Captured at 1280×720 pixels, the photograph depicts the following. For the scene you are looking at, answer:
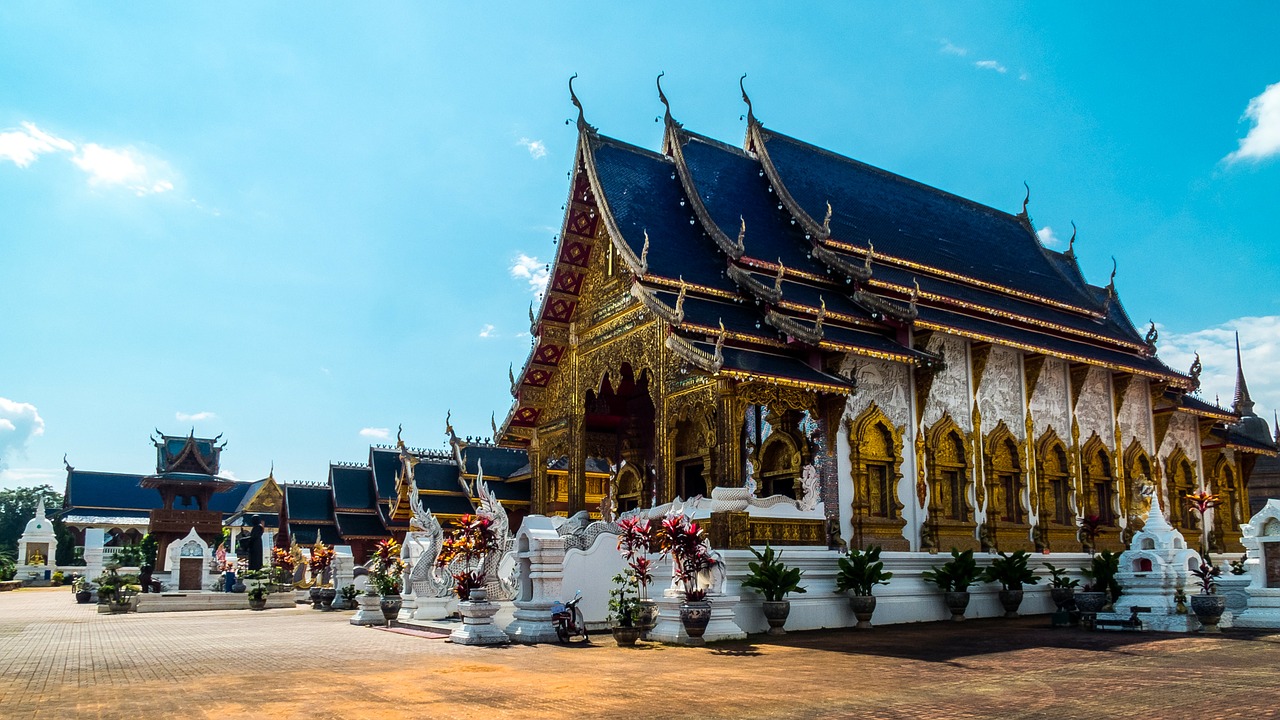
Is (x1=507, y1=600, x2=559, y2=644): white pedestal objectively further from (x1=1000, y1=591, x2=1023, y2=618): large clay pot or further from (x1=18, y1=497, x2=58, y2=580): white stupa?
(x1=18, y1=497, x2=58, y2=580): white stupa

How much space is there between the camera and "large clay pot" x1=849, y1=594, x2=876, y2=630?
12.8 metres

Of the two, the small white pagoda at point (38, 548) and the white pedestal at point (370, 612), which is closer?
the white pedestal at point (370, 612)

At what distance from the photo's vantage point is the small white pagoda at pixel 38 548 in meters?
43.7

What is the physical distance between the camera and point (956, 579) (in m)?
14.1

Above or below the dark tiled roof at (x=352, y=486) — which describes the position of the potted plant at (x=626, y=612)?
below

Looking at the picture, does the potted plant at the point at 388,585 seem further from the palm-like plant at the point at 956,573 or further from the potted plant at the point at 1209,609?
the potted plant at the point at 1209,609

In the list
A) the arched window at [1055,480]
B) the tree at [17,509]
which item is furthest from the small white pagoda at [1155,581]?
the tree at [17,509]

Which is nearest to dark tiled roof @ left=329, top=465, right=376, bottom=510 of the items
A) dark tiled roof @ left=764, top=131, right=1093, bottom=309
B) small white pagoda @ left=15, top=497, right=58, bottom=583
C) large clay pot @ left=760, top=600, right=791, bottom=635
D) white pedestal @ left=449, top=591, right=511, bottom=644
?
small white pagoda @ left=15, top=497, right=58, bottom=583

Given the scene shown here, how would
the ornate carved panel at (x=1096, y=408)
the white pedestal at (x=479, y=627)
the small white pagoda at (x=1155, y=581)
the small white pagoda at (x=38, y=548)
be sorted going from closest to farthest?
the white pedestal at (x=479, y=627) < the small white pagoda at (x=1155, y=581) < the ornate carved panel at (x=1096, y=408) < the small white pagoda at (x=38, y=548)

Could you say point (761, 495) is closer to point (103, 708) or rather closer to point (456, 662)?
point (456, 662)

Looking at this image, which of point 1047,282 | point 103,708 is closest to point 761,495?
point 1047,282

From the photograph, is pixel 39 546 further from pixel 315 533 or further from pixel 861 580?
pixel 861 580

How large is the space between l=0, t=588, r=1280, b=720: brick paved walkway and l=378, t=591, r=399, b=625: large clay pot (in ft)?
8.04

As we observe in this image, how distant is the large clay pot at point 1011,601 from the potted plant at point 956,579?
747 millimetres
